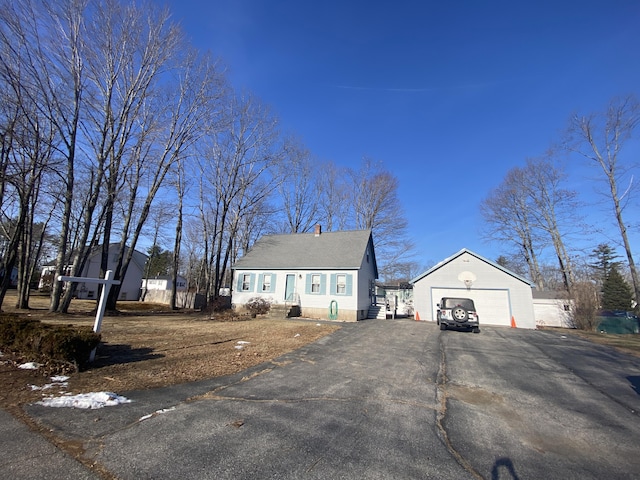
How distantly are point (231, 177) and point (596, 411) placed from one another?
83.6 feet

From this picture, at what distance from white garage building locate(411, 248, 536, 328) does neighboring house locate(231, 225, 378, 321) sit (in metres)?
4.44

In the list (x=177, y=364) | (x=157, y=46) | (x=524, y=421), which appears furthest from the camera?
(x=157, y=46)

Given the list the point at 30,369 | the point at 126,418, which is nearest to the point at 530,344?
the point at 126,418

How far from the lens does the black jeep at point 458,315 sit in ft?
48.5

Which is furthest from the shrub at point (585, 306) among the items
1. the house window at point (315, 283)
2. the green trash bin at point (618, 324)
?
the house window at point (315, 283)

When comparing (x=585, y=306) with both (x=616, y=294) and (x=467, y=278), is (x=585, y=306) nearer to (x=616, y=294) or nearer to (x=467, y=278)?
A: (x=467, y=278)

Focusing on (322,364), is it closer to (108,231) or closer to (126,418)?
(126,418)

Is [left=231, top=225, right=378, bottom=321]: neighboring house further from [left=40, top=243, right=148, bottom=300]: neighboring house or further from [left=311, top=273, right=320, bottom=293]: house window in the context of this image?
[left=40, top=243, right=148, bottom=300]: neighboring house

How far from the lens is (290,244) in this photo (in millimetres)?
24172

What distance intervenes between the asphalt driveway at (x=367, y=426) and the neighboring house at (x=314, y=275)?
1199cm

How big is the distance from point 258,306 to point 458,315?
12.3 m

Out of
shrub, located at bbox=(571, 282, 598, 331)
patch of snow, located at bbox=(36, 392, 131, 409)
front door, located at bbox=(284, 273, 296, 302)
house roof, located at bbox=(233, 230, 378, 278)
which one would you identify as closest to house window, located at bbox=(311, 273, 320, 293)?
house roof, located at bbox=(233, 230, 378, 278)

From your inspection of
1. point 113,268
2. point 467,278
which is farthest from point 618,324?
point 113,268

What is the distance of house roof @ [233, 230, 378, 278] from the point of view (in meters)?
20.5
